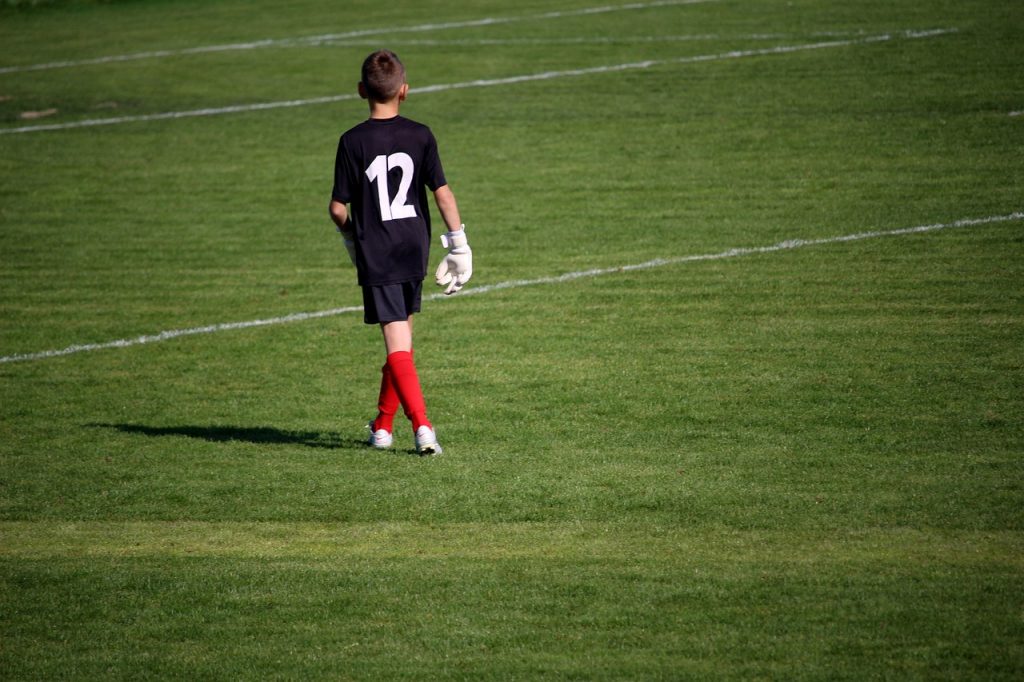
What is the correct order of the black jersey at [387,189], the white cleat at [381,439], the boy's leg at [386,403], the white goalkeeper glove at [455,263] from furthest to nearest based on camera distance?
the white cleat at [381,439] → the boy's leg at [386,403] → the white goalkeeper glove at [455,263] → the black jersey at [387,189]

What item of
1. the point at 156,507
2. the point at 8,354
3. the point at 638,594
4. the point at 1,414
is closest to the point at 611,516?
the point at 638,594

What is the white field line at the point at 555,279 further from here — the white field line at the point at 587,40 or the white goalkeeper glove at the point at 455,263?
the white field line at the point at 587,40

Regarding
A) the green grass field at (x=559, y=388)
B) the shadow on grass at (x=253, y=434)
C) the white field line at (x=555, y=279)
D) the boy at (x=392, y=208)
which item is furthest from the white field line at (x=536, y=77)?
the boy at (x=392, y=208)

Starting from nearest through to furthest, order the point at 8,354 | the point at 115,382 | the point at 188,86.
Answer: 1. the point at 115,382
2. the point at 8,354
3. the point at 188,86

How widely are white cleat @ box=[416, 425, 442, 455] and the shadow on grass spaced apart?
0.46 metres

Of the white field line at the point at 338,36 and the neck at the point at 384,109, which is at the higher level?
the neck at the point at 384,109

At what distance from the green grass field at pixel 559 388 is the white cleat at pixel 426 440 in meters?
0.08

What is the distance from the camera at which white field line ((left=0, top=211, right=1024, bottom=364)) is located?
952 centimetres

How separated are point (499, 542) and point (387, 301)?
1684 mm

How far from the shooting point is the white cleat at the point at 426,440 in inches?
263

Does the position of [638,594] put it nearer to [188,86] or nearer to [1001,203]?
[1001,203]

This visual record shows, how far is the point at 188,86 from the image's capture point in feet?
66.4

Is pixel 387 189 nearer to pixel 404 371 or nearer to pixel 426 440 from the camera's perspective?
pixel 404 371

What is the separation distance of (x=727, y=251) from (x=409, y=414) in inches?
202
